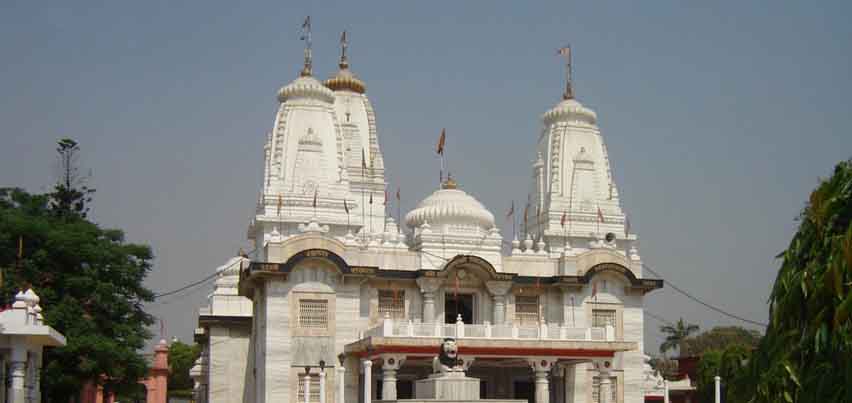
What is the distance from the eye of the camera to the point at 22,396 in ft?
87.2

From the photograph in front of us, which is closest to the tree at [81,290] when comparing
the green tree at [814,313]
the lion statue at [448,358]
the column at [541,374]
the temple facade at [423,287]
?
the temple facade at [423,287]

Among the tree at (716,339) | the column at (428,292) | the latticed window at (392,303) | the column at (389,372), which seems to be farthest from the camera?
the tree at (716,339)

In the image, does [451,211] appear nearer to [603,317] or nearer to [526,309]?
[526,309]

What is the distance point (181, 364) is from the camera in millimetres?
84938

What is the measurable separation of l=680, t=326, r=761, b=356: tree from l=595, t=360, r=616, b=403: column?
3833 cm

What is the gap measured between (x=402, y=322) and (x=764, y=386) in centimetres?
2209

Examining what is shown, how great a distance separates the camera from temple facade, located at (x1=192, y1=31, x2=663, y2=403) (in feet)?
131

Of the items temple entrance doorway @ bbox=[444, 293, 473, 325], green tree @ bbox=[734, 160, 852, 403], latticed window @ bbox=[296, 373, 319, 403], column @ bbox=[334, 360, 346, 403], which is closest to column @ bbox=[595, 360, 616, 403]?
temple entrance doorway @ bbox=[444, 293, 473, 325]

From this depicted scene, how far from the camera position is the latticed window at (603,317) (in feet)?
144

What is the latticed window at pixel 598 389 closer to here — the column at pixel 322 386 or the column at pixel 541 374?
the column at pixel 541 374

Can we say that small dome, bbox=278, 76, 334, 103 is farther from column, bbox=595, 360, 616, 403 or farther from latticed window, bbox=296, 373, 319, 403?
column, bbox=595, 360, 616, 403

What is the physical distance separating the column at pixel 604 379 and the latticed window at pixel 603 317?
2.66m

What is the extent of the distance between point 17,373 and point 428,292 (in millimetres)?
18495

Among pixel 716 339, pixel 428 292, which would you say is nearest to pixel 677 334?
pixel 716 339
